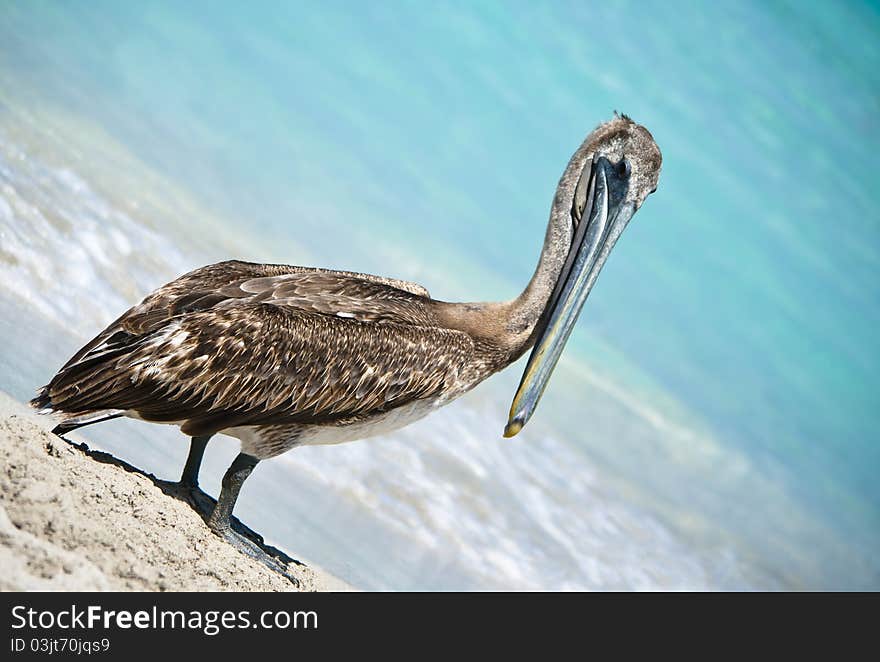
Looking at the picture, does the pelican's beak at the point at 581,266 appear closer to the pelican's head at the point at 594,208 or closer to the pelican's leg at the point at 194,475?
the pelican's head at the point at 594,208

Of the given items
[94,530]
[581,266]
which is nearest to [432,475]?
[581,266]

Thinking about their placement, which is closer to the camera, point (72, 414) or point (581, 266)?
point (72, 414)

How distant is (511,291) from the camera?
15.6 metres

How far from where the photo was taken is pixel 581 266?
5785 millimetres

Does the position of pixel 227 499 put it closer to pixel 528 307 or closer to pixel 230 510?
pixel 230 510

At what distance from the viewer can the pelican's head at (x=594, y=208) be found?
5.74 meters

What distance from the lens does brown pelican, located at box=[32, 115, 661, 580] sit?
15.7 feet

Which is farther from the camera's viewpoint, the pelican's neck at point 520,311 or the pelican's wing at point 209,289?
the pelican's neck at point 520,311

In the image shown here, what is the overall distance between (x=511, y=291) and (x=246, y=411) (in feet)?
35.8

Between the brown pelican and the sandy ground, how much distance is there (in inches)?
8.0

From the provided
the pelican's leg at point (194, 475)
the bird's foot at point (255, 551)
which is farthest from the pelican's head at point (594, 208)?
the pelican's leg at point (194, 475)

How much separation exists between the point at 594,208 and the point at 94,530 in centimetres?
319
